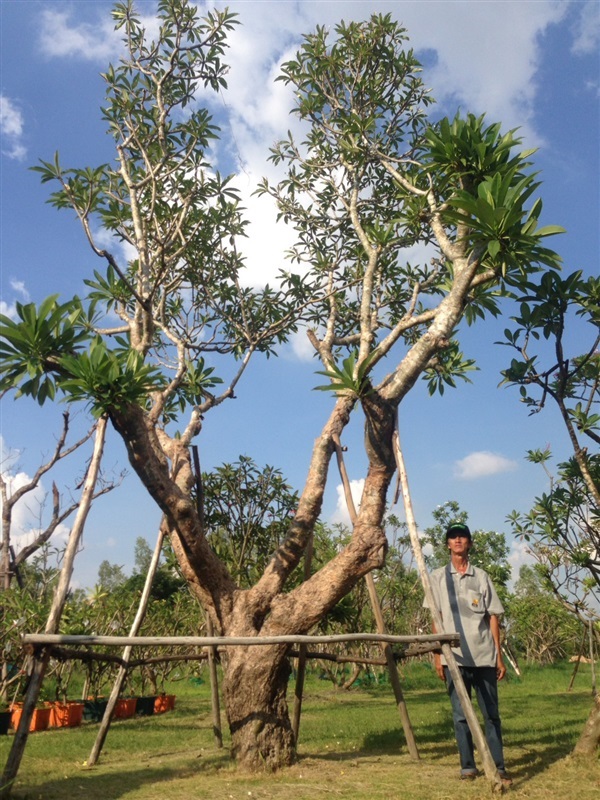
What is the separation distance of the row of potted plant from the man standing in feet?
21.2

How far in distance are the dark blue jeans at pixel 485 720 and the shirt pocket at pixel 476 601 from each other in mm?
472

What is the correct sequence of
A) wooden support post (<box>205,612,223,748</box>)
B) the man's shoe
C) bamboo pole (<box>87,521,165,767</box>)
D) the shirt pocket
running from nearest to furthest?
1. the man's shoe
2. the shirt pocket
3. bamboo pole (<box>87,521,165,767</box>)
4. wooden support post (<box>205,612,223,748</box>)

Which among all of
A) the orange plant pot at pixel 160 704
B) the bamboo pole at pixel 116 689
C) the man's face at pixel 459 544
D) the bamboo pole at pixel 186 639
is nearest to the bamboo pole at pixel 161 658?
the bamboo pole at pixel 186 639

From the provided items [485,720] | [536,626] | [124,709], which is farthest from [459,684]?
[536,626]

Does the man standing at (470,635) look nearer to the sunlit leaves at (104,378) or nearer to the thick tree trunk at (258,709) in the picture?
the thick tree trunk at (258,709)

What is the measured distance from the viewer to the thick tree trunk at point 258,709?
19.8 ft

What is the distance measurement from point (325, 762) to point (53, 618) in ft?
9.80

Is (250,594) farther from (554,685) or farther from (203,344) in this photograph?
(554,685)

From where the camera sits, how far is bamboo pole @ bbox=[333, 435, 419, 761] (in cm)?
648

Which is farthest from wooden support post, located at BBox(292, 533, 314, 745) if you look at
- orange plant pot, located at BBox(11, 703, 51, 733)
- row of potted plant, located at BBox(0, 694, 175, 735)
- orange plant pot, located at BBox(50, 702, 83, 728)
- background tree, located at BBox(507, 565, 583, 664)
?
background tree, located at BBox(507, 565, 583, 664)

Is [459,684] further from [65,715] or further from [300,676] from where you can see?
[65,715]

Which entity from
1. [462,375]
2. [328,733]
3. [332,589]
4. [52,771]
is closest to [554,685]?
[328,733]

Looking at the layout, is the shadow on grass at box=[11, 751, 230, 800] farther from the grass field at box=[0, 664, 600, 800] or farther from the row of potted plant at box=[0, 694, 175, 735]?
the row of potted plant at box=[0, 694, 175, 735]

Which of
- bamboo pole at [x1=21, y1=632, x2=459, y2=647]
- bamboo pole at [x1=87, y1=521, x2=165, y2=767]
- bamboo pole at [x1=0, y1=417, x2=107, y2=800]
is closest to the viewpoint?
bamboo pole at [x1=0, y1=417, x2=107, y2=800]
